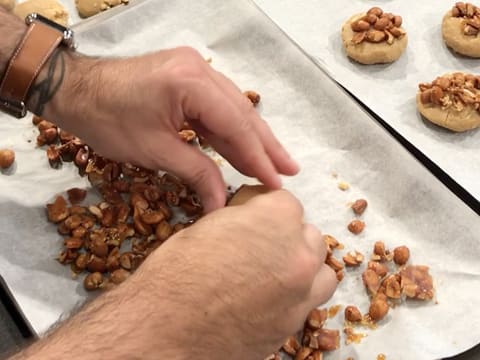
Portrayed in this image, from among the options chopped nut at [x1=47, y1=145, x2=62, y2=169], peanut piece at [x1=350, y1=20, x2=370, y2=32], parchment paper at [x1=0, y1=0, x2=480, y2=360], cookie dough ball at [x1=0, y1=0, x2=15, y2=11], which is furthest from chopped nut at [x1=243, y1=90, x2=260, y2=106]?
cookie dough ball at [x1=0, y1=0, x2=15, y2=11]

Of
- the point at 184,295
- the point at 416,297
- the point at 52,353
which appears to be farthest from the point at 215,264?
the point at 416,297

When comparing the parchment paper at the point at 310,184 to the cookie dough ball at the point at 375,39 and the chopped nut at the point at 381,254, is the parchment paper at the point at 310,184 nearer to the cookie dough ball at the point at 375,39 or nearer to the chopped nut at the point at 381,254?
the chopped nut at the point at 381,254

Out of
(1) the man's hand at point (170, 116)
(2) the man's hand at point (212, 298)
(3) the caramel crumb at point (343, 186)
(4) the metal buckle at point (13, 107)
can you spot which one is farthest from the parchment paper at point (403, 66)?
(4) the metal buckle at point (13, 107)

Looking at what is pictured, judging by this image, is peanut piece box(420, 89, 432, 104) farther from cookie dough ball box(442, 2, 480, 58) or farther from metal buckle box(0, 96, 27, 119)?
metal buckle box(0, 96, 27, 119)

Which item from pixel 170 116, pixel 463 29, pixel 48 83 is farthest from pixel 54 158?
pixel 463 29

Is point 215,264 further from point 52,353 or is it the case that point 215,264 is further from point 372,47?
point 372,47
